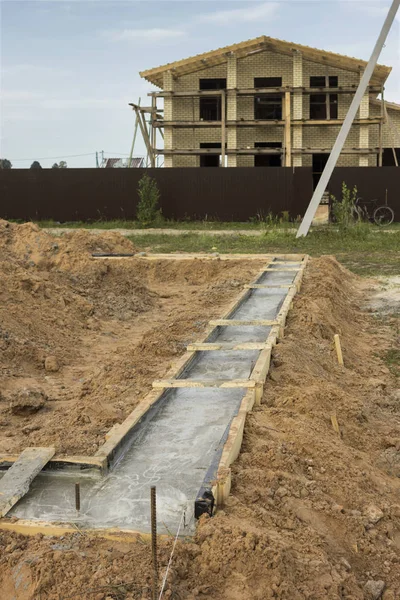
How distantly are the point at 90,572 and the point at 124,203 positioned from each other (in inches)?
889

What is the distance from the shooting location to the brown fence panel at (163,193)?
2453 centimetres

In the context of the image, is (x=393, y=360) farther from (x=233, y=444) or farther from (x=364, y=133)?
(x=364, y=133)

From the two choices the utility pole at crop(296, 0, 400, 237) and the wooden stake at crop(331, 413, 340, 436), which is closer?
the wooden stake at crop(331, 413, 340, 436)

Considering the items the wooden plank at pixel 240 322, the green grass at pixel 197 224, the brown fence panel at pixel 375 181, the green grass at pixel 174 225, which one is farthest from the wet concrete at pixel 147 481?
the brown fence panel at pixel 375 181

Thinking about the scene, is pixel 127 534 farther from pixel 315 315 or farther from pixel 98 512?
pixel 315 315

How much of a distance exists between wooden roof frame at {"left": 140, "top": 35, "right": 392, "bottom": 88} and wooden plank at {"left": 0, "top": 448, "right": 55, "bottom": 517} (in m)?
29.9

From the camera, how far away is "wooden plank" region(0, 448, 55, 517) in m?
3.88

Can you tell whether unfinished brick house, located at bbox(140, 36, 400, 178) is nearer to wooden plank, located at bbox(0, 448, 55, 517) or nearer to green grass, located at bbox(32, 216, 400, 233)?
green grass, located at bbox(32, 216, 400, 233)

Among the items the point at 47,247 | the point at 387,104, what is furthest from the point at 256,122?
the point at 47,247

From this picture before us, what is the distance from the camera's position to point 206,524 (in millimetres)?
3559

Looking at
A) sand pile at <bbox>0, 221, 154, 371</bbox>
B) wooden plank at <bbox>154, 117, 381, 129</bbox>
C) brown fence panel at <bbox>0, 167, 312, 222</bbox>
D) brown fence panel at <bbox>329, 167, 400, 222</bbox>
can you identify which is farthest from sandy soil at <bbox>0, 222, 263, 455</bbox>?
wooden plank at <bbox>154, 117, 381, 129</bbox>

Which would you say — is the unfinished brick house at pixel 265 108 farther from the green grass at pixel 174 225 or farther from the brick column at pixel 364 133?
the green grass at pixel 174 225

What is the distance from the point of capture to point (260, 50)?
109ft

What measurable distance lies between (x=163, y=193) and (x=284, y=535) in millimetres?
22285
